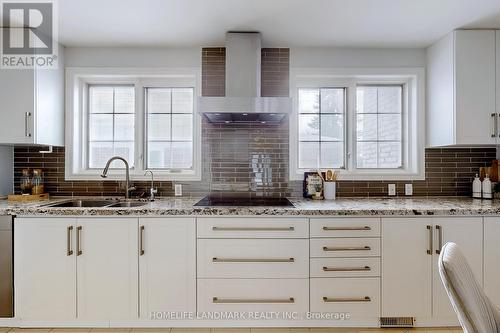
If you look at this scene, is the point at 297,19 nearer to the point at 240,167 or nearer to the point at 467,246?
the point at 240,167

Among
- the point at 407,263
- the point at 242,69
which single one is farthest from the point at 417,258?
the point at 242,69

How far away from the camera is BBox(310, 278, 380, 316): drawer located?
221 cm

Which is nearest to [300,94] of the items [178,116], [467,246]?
[178,116]

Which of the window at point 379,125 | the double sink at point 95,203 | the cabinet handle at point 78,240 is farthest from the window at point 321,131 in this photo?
the cabinet handle at point 78,240

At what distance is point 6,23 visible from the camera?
7.88 feet

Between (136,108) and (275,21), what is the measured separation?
1.50 metres

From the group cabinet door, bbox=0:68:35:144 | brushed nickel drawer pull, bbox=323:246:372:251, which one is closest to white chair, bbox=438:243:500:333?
brushed nickel drawer pull, bbox=323:246:372:251

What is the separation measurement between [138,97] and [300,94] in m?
1.54

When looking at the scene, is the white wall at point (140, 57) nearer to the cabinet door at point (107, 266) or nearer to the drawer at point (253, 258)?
the cabinet door at point (107, 266)

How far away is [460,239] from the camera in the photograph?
2.21 m

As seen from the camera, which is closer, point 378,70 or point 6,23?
point 6,23

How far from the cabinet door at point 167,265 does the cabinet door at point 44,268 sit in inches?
20.0

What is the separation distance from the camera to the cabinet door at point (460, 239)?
221 centimetres

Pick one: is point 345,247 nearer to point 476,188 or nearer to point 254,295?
point 254,295
